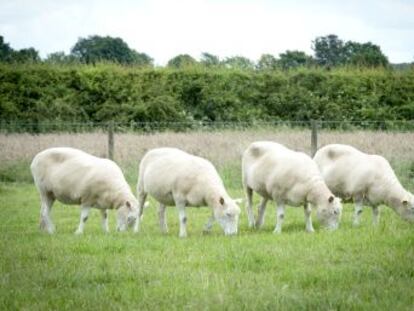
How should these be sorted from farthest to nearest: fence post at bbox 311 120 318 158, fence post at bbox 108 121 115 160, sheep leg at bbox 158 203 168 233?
fence post at bbox 108 121 115 160
fence post at bbox 311 120 318 158
sheep leg at bbox 158 203 168 233

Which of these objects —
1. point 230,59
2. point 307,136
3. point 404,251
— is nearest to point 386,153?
point 307,136

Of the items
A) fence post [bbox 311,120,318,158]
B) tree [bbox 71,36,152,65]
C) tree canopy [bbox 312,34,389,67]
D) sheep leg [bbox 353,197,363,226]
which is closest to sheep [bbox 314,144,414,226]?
sheep leg [bbox 353,197,363,226]

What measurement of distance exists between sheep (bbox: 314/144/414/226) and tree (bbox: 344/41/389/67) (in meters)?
24.9

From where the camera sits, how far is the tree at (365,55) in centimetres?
4328

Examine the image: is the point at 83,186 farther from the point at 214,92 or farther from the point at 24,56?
the point at 24,56

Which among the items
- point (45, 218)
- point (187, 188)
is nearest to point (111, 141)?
point (45, 218)

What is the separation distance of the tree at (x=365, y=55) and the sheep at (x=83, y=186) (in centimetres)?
2725

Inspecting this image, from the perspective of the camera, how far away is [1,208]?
16562 mm

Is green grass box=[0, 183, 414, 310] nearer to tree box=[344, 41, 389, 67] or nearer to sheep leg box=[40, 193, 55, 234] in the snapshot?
sheep leg box=[40, 193, 55, 234]

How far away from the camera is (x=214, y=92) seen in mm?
32719

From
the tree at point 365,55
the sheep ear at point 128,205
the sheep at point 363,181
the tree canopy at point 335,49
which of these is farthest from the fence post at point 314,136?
the tree canopy at point 335,49

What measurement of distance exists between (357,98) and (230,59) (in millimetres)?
9671

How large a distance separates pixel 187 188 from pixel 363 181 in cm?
335

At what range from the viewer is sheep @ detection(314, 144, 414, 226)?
13.0 meters
